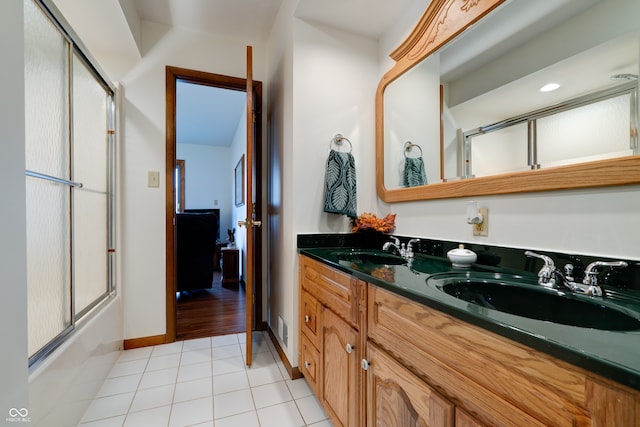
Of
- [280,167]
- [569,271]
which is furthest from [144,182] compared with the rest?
[569,271]

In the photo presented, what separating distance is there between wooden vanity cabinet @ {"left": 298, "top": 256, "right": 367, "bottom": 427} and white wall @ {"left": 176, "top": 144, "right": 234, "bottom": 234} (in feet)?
16.6

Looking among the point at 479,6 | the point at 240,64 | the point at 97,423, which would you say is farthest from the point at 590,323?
the point at 240,64

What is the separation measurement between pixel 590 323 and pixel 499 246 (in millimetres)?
441

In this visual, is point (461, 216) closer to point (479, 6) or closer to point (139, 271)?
point (479, 6)

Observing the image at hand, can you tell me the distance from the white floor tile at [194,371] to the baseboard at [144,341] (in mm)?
450

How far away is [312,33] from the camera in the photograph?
69.9 inches

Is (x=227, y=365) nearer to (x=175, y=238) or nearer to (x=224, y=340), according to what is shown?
(x=224, y=340)

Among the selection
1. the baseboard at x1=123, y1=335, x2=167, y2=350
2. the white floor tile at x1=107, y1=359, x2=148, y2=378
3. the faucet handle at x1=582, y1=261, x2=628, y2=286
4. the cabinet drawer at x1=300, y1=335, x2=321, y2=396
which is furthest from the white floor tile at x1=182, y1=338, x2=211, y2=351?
the faucet handle at x1=582, y1=261, x2=628, y2=286

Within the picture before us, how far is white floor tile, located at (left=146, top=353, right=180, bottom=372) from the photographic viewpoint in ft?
6.11

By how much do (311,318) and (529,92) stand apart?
140cm

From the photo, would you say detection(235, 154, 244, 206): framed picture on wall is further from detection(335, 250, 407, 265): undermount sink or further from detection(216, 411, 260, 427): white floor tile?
detection(216, 411, 260, 427): white floor tile

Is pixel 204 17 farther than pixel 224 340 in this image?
No

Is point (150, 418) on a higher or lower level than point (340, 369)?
lower

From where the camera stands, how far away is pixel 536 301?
0.87m
